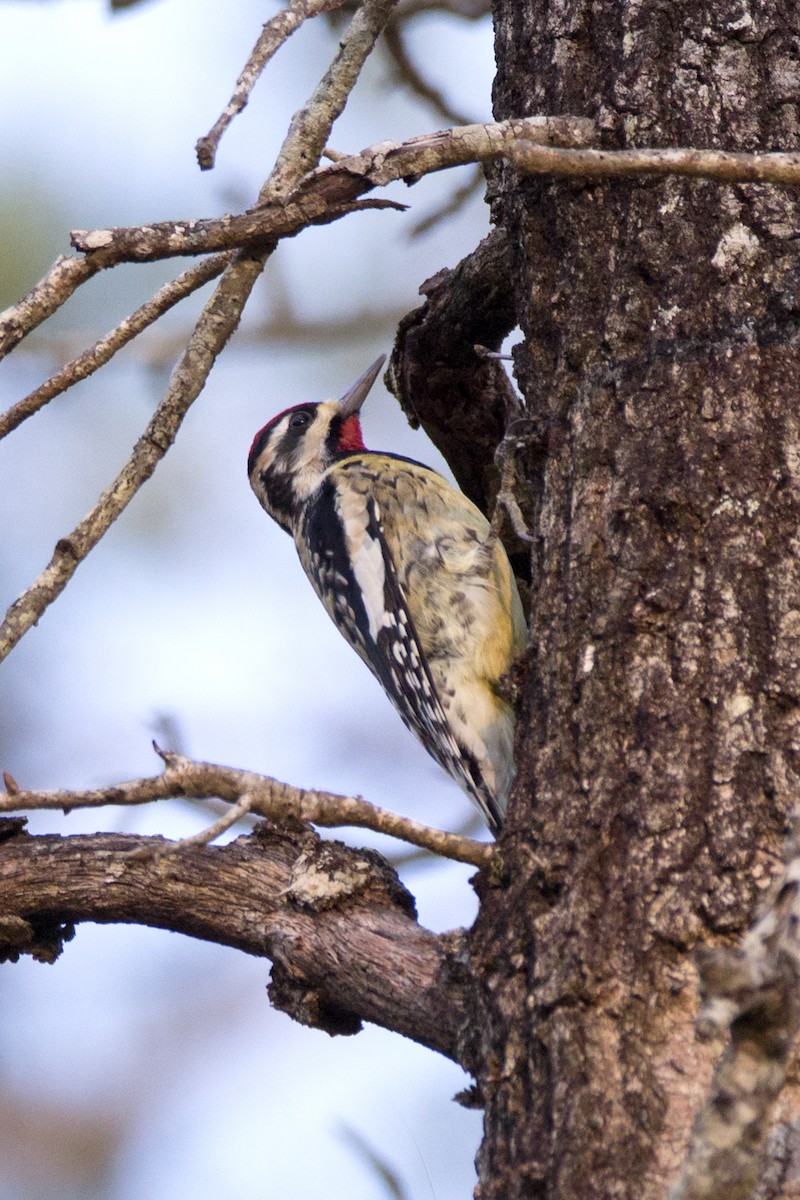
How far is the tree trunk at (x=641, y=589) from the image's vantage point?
5.80 ft

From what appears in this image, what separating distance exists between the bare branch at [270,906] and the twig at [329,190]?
106 centimetres

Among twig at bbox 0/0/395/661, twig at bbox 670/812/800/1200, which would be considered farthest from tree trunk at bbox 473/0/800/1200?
twig at bbox 670/812/800/1200

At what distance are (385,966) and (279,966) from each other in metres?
0.24

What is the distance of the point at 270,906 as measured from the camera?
2.37 metres

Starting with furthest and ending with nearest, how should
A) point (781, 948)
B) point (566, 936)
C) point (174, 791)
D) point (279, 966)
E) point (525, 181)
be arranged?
point (525, 181) → point (279, 966) → point (566, 936) → point (174, 791) → point (781, 948)

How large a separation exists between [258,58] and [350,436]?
7.60ft

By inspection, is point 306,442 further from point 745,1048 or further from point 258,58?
point 745,1048

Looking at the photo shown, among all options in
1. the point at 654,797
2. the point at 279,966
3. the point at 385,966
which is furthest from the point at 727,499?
the point at 279,966

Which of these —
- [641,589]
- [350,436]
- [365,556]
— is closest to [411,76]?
[350,436]

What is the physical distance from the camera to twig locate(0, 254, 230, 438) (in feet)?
7.33

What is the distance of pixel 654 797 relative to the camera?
1935mm

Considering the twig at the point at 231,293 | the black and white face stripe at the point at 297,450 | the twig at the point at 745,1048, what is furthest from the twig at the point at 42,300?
the black and white face stripe at the point at 297,450

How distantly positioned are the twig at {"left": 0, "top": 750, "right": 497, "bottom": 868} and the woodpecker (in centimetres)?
157

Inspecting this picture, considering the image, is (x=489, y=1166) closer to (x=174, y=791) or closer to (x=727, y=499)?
(x=174, y=791)
